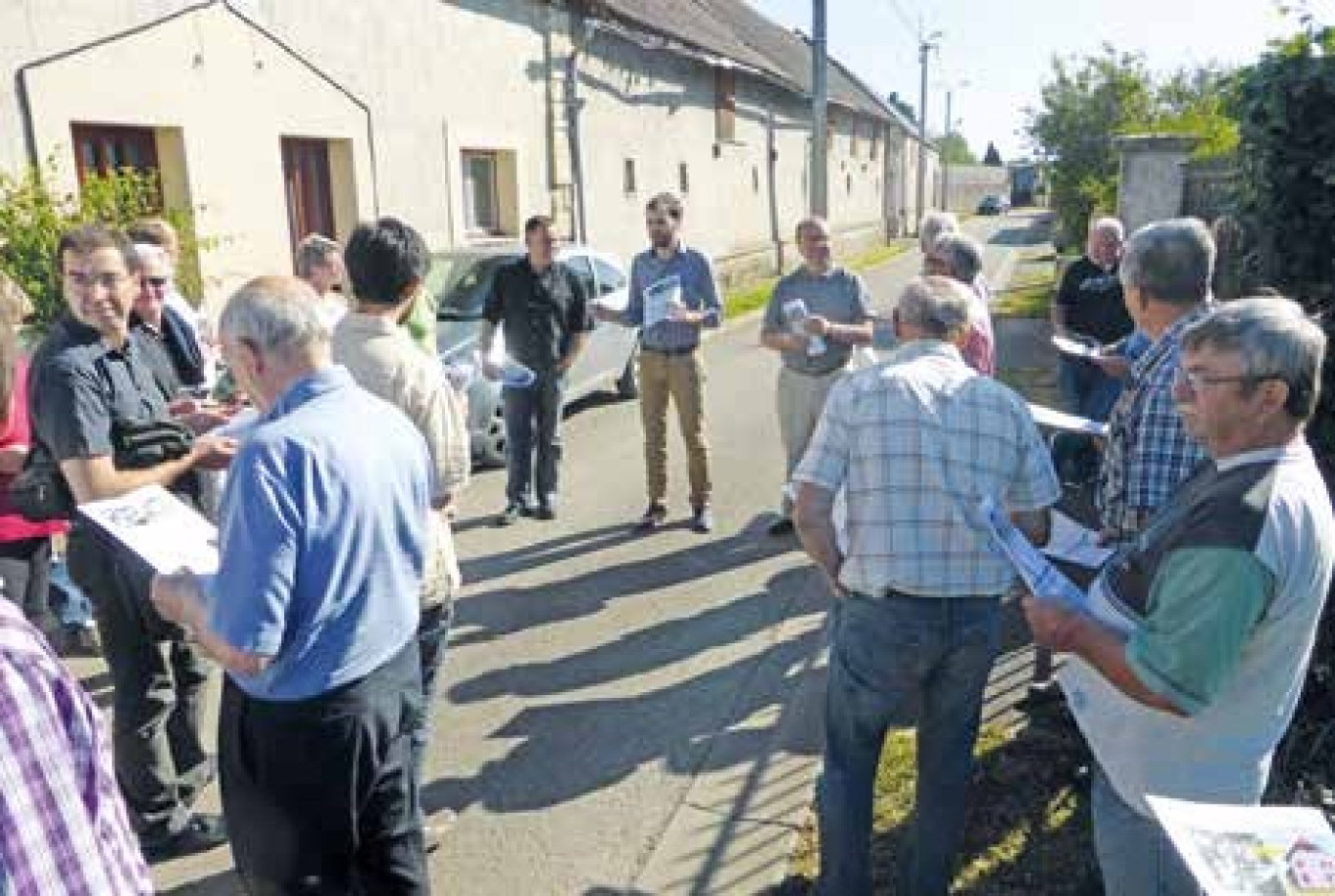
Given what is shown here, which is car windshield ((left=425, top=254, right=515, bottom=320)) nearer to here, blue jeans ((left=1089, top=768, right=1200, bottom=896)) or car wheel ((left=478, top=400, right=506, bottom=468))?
car wheel ((left=478, top=400, right=506, bottom=468))

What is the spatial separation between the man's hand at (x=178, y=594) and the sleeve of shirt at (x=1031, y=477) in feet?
6.81

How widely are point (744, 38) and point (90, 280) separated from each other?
94.2 feet

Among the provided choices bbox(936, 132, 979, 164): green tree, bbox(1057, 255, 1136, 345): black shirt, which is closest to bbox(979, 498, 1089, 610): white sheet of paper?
bbox(1057, 255, 1136, 345): black shirt

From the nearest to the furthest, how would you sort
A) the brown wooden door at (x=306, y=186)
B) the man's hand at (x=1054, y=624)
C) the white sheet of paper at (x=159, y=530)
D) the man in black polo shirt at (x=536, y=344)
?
the man's hand at (x=1054, y=624) → the white sheet of paper at (x=159, y=530) → the man in black polo shirt at (x=536, y=344) → the brown wooden door at (x=306, y=186)

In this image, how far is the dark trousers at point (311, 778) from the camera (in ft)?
7.96

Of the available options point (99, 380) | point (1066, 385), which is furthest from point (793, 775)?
point (1066, 385)

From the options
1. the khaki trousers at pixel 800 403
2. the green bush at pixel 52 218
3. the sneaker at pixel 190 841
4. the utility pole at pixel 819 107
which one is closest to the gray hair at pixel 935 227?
the khaki trousers at pixel 800 403

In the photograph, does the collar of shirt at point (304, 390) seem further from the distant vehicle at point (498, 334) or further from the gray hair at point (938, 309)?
the distant vehicle at point (498, 334)

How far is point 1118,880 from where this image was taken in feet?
7.53

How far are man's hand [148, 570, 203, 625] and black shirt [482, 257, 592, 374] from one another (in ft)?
14.9

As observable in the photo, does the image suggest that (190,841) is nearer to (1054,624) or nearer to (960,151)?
(1054,624)

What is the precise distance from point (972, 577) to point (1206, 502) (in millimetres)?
924

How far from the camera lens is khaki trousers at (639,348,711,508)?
22.4ft

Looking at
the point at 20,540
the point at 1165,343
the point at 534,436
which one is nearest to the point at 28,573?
the point at 20,540
